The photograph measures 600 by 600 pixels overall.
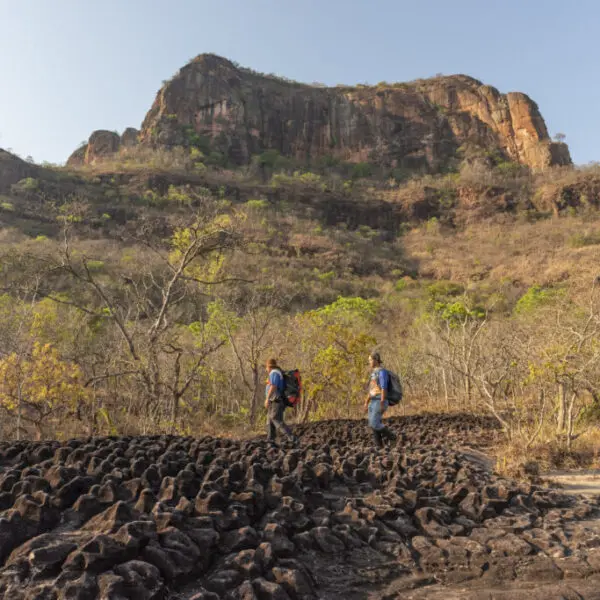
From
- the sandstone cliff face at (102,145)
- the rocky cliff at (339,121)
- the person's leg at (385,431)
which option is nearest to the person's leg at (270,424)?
the person's leg at (385,431)

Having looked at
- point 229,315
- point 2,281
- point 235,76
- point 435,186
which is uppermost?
point 235,76

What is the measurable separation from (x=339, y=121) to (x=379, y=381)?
87754 mm

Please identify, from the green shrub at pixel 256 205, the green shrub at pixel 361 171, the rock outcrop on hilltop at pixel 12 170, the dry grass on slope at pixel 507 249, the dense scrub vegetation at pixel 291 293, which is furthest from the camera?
the green shrub at pixel 361 171

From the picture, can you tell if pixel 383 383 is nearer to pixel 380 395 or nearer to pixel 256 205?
pixel 380 395

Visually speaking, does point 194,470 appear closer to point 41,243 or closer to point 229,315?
point 229,315

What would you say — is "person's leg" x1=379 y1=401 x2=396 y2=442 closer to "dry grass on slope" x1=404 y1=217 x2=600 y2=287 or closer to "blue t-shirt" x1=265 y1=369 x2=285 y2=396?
"blue t-shirt" x1=265 y1=369 x2=285 y2=396

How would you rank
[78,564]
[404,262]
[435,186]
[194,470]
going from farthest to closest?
[435,186], [404,262], [194,470], [78,564]

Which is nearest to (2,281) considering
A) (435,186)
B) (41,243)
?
(41,243)

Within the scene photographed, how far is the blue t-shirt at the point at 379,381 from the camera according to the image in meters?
6.66

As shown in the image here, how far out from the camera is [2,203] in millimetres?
45125

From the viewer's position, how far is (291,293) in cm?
3562

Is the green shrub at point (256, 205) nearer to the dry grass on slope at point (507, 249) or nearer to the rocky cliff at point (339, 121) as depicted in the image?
the dry grass on slope at point (507, 249)

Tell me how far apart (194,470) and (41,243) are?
38521 mm

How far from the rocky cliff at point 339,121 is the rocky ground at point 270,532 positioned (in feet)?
250
